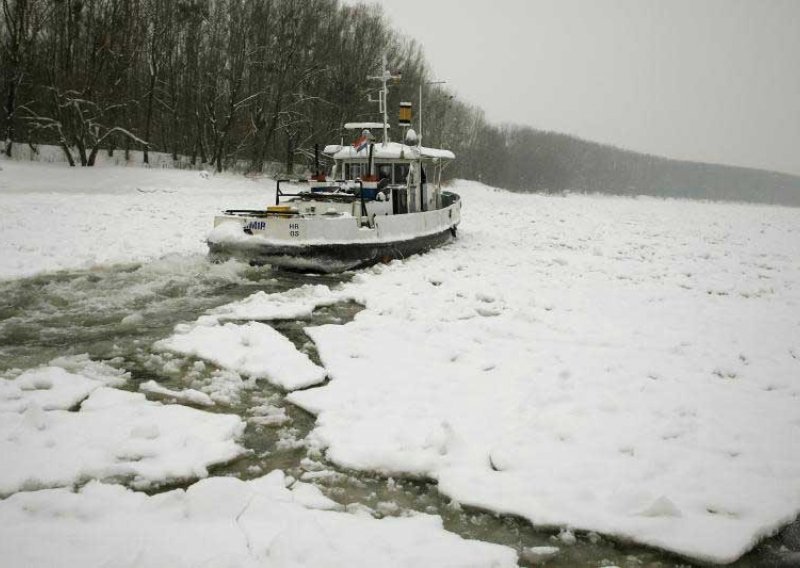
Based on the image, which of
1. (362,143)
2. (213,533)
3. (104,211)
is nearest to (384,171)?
(362,143)

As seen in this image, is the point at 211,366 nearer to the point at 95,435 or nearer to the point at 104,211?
the point at 95,435

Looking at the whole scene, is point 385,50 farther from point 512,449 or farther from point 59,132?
point 512,449

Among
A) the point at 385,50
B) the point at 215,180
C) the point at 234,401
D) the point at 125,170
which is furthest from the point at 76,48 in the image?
the point at 234,401

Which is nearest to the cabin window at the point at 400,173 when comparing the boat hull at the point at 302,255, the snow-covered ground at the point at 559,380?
the snow-covered ground at the point at 559,380

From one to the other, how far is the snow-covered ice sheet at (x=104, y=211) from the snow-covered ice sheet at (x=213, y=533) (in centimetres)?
677

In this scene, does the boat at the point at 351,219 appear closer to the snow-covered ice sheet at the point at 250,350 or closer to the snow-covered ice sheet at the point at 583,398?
the snow-covered ice sheet at the point at 583,398

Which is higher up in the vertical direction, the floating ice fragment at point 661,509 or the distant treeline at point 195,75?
the distant treeline at point 195,75

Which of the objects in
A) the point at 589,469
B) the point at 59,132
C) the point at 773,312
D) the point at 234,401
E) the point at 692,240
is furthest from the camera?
the point at 59,132

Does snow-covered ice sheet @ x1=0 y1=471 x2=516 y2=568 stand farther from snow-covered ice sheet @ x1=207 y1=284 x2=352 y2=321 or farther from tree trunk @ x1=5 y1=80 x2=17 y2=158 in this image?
tree trunk @ x1=5 y1=80 x2=17 y2=158

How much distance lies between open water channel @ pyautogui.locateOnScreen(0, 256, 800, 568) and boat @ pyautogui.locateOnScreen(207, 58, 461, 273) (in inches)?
16.2

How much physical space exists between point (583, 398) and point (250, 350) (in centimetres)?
347

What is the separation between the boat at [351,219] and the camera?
32.1 ft

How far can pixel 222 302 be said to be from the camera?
7.95 meters

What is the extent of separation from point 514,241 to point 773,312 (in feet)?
27.5
